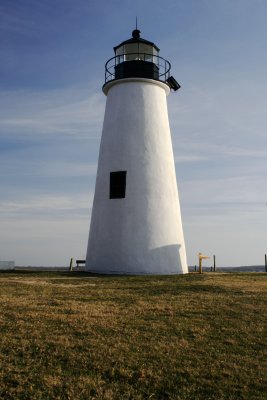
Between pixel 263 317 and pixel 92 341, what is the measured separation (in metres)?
5.22

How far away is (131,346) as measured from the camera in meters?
8.20

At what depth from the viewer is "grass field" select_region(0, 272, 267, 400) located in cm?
639

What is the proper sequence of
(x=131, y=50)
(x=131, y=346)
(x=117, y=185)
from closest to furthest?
(x=131, y=346), (x=117, y=185), (x=131, y=50)

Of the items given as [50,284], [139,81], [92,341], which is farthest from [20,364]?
[139,81]

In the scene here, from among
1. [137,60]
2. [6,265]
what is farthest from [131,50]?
[6,265]

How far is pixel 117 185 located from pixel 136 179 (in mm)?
1120

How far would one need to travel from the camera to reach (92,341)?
8422 mm

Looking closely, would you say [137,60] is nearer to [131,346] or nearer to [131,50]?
[131,50]

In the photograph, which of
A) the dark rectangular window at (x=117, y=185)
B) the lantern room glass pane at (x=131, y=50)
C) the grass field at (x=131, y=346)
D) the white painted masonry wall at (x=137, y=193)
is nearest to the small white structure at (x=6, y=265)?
the white painted masonry wall at (x=137, y=193)

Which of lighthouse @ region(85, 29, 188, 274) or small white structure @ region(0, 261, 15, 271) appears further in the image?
small white structure @ region(0, 261, 15, 271)

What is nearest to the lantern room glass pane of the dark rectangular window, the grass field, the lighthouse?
the lighthouse

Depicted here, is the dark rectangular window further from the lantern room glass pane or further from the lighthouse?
the lantern room glass pane

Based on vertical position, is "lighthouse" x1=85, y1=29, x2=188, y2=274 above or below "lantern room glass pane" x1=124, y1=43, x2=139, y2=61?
below

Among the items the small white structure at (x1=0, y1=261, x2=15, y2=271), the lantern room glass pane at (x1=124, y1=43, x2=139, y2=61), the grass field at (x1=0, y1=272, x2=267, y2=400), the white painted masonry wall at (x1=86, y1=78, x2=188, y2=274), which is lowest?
the grass field at (x1=0, y1=272, x2=267, y2=400)
